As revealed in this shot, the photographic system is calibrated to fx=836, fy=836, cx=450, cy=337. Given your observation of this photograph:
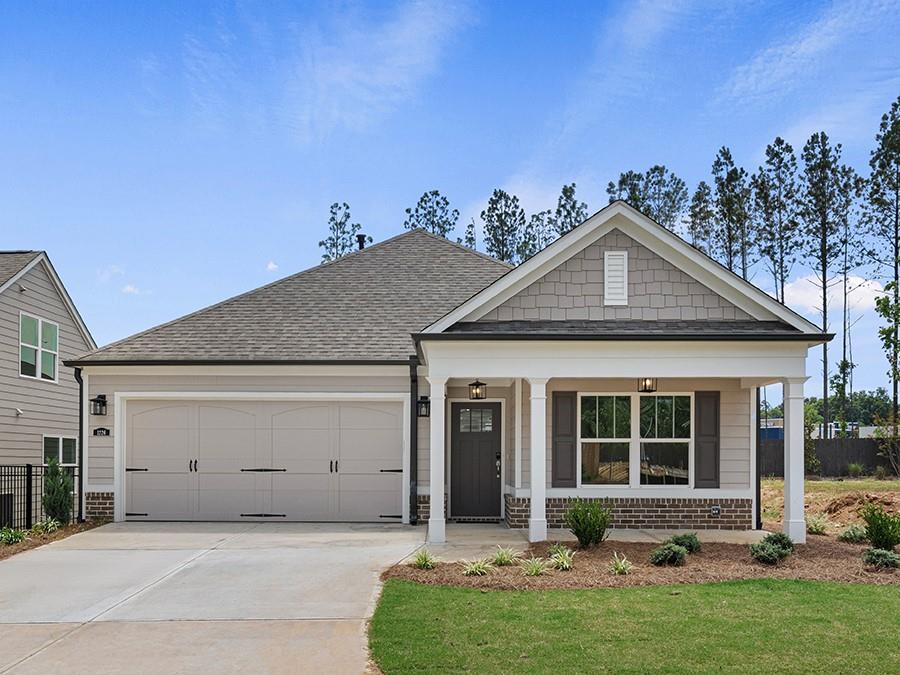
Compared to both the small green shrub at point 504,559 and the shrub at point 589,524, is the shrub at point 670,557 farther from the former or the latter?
the small green shrub at point 504,559

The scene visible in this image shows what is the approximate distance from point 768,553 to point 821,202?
2609 cm

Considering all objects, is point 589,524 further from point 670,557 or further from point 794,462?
point 794,462

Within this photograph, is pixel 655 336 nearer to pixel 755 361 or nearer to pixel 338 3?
pixel 755 361

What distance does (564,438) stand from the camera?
13.4 metres

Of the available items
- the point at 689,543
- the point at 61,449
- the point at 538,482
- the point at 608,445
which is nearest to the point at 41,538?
the point at 538,482

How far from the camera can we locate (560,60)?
591 inches

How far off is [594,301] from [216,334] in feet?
22.5

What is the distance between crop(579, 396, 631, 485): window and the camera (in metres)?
13.4

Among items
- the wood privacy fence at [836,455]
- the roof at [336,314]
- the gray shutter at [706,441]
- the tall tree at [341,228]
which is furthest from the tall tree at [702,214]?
the gray shutter at [706,441]

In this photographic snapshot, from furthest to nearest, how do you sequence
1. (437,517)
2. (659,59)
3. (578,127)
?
1. (578,127)
2. (659,59)
3. (437,517)

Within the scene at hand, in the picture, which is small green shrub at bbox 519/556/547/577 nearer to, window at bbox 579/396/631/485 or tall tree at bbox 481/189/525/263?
window at bbox 579/396/631/485

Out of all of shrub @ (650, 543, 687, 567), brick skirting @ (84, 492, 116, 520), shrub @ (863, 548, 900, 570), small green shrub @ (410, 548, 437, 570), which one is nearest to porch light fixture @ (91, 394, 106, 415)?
brick skirting @ (84, 492, 116, 520)

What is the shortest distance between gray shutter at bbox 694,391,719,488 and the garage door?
16.0ft

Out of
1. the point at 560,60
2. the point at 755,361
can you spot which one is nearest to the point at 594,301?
the point at 755,361
